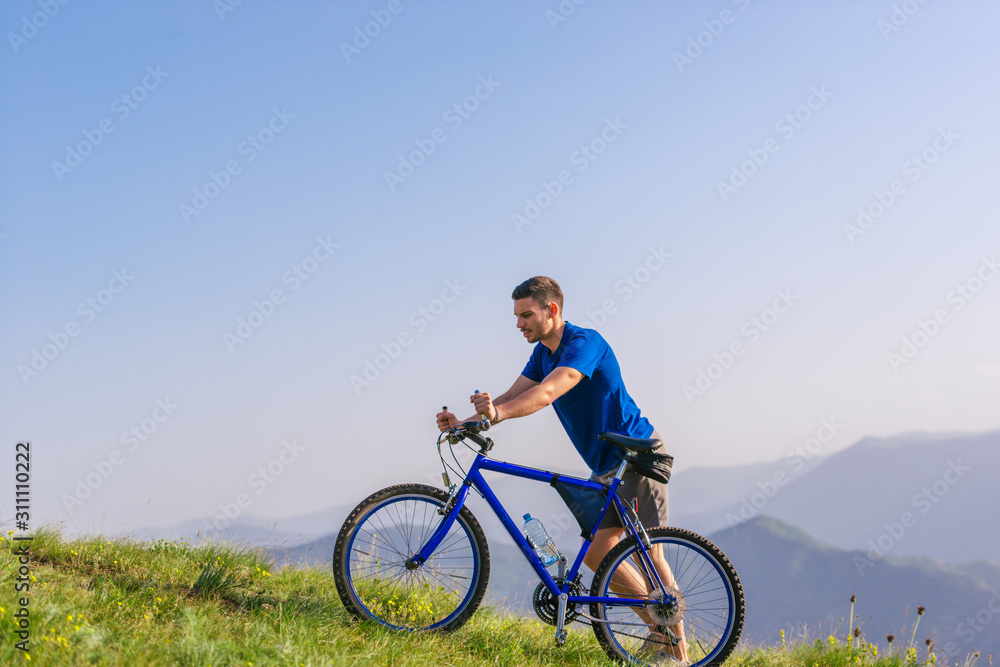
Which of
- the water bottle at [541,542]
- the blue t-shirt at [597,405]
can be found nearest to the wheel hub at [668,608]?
the water bottle at [541,542]

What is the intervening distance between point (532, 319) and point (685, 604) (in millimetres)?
2139

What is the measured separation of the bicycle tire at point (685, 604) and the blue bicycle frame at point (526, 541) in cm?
6

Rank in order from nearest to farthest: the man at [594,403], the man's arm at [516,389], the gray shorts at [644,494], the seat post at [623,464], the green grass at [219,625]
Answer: the green grass at [219,625] < the seat post at [623,464] < the man at [594,403] < the gray shorts at [644,494] < the man's arm at [516,389]

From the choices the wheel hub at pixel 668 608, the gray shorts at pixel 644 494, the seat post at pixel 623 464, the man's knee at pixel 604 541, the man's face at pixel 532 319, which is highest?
the man's face at pixel 532 319

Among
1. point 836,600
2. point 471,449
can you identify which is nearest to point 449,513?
point 471,449

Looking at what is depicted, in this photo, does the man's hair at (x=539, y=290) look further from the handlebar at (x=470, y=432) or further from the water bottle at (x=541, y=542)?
the water bottle at (x=541, y=542)

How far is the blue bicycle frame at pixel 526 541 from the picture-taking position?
14.6ft

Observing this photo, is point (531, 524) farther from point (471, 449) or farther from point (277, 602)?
point (277, 602)

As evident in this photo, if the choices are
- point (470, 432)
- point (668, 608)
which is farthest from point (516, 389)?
point (668, 608)

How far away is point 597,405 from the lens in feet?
16.5

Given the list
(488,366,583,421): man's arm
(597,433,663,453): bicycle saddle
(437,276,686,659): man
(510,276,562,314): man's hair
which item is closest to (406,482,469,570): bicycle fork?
(488,366,583,421): man's arm

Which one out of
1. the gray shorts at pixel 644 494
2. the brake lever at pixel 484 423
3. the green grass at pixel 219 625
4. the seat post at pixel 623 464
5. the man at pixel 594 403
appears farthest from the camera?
the gray shorts at pixel 644 494

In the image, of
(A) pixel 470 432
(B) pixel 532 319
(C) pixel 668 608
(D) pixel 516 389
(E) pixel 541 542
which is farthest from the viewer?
(D) pixel 516 389

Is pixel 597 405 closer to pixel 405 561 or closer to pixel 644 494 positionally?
pixel 644 494
